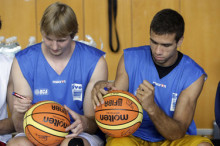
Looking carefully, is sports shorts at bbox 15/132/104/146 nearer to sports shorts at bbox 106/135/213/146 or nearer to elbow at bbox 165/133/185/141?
sports shorts at bbox 106/135/213/146

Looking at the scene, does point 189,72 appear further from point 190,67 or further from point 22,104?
point 22,104

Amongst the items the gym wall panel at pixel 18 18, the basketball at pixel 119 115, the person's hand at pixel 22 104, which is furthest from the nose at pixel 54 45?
the gym wall panel at pixel 18 18

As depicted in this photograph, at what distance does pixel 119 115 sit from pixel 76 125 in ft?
0.91

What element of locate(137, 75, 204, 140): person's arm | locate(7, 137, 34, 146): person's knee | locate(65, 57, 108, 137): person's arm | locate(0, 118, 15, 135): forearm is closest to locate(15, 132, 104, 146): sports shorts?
locate(65, 57, 108, 137): person's arm

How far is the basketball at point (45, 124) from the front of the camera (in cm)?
182

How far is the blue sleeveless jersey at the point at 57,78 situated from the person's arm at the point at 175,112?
519 mm

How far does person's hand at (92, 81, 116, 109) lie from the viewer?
197cm

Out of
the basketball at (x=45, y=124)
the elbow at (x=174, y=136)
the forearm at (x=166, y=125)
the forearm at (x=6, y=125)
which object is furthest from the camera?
the forearm at (x=6, y=125)

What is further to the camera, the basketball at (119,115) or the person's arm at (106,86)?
the person's arm at (106,86)

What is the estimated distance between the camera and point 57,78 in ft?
7.36

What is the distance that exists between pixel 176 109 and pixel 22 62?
43.3 inches

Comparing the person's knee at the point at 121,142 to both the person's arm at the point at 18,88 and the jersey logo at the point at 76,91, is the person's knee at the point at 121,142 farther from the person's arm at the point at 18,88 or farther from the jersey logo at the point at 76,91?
the person's arm at the point at 18,88

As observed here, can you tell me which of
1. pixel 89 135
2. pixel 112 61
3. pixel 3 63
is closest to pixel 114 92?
pixel 89 135

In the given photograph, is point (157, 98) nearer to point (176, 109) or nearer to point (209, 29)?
point (176, 109)
